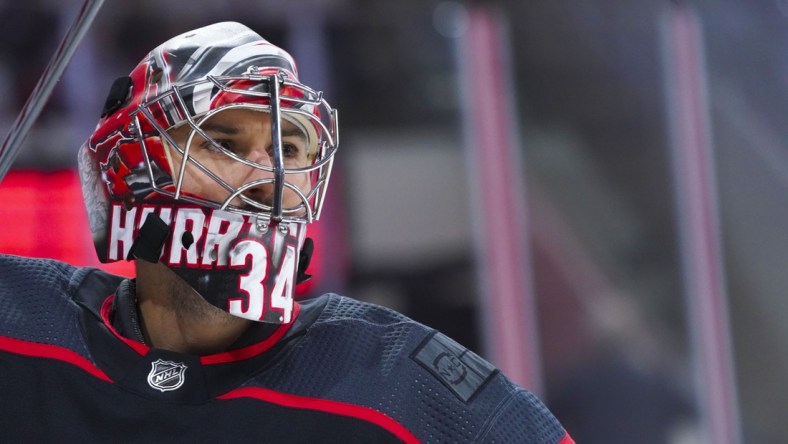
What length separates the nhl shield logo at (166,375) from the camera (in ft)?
3.79

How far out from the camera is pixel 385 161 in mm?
3713

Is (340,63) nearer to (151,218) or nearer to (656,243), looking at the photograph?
(656,243)

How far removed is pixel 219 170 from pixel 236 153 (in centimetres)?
3

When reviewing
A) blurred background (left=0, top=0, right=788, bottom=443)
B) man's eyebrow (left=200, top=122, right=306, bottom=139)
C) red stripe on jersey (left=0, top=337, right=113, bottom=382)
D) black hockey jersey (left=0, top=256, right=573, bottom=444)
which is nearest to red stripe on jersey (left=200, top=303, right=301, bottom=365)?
black hockey jersey (left=0, top=256, right=573, bottom=444)

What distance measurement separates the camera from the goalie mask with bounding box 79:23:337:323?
1.19 m

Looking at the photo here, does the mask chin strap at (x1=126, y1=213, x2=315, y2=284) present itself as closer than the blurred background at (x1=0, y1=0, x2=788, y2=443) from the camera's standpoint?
Yes

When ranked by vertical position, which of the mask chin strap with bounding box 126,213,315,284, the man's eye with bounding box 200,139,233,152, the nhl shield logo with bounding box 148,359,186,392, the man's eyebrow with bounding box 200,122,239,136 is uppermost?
the man's eyebrow with bounding box 200,122,239,136

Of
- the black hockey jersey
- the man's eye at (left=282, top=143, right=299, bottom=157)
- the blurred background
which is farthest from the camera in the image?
the blurred background

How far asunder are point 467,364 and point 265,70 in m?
0.40

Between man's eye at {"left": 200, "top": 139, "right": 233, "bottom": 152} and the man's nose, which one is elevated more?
man's eye at {"left": 200, "top": 139, "right": 233, "bottom": 152}

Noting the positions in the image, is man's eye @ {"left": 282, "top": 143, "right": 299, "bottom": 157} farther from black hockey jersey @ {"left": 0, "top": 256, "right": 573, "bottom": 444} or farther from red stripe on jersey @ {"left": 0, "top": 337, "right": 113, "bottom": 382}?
red stripe on jersey @ {"left": 0, "top": 337, "right": 113, "bottom": 382}

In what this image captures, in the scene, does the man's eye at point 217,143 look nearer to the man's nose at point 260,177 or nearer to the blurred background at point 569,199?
the man's nose at point 260,177

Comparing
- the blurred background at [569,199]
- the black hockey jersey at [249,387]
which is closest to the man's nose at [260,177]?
the black hockey jersey at [249,387]

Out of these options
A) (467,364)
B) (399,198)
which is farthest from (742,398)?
(467,364)
